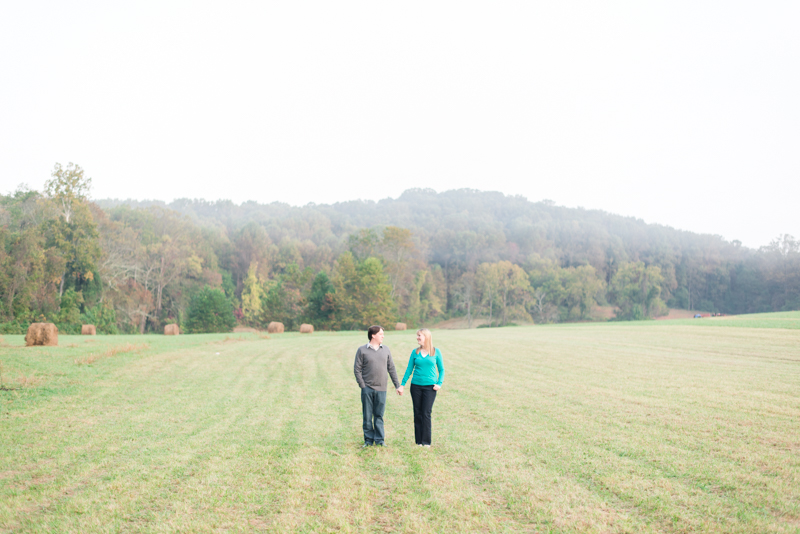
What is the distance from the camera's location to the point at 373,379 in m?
8.02

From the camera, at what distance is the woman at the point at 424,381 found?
7.99 metres

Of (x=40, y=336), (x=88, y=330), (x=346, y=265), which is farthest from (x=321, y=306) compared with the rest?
(x=40, y=336)

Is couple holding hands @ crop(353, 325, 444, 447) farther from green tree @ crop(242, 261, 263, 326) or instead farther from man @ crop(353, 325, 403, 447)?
green tree @ crop(242, 261, 263, 326)

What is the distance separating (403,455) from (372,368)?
4.74ft

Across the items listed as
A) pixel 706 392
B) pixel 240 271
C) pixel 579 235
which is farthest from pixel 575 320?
→ pixel 706 392

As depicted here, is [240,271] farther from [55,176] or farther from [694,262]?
[694,262]

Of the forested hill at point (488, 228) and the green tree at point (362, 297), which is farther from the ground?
the forested hill at point (488, 228)

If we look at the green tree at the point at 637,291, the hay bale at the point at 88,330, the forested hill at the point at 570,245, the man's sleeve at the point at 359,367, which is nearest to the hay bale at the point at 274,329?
the hay bale at the point at 88,330

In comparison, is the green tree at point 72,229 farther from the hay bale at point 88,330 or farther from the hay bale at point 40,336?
the hay bale at point 40,336

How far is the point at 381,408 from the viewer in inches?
323

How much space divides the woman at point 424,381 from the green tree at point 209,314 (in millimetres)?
57688

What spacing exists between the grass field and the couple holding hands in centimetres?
42

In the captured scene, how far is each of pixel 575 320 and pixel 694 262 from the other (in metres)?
43.8

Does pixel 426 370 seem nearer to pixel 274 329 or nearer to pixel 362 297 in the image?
pixel 274 329
